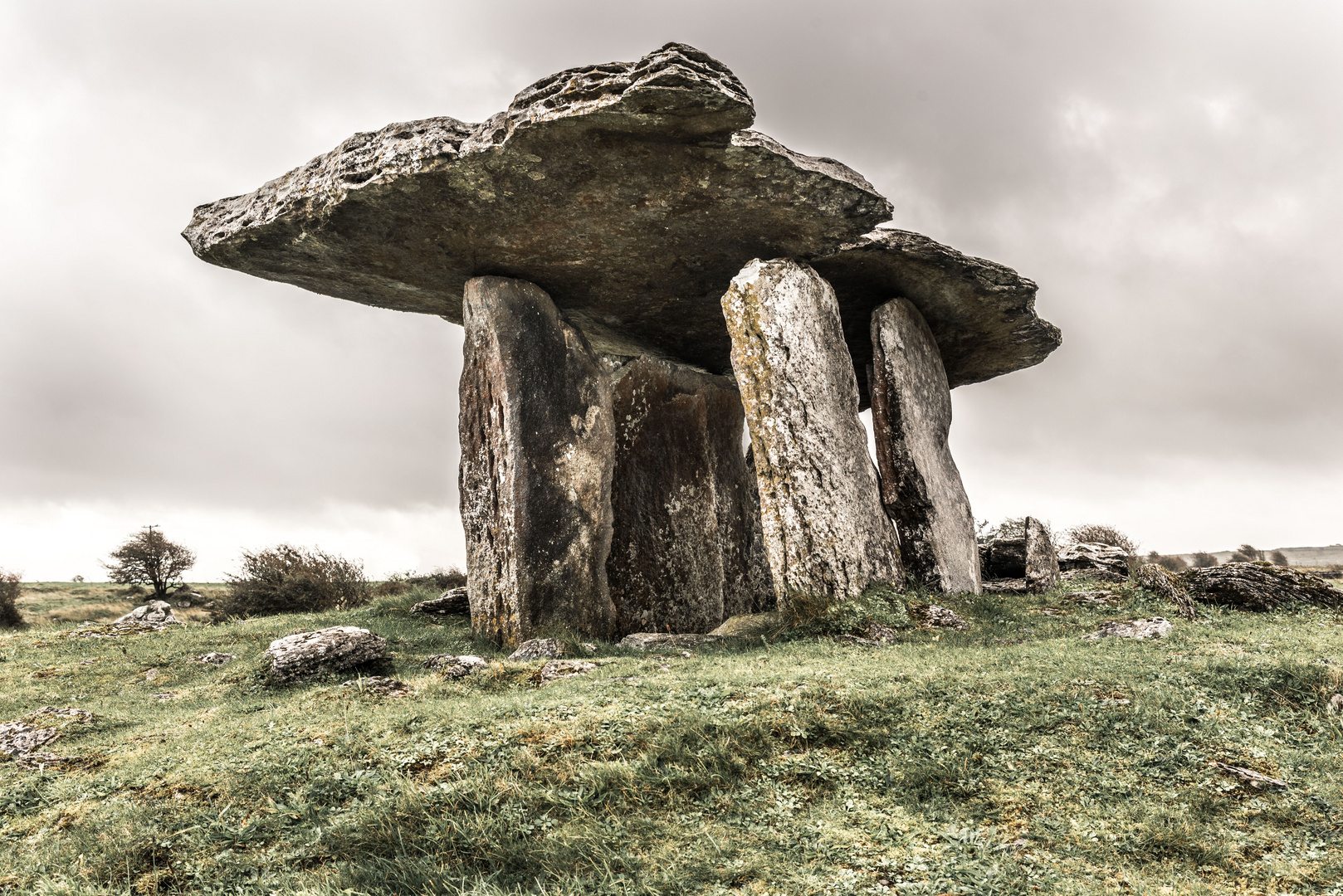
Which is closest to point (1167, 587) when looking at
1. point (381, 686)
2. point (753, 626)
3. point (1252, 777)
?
point (753, 626)

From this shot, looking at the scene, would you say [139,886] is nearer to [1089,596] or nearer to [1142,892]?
[1142,892]

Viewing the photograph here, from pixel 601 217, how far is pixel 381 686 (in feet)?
20.3

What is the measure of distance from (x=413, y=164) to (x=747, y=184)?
3.83 meters

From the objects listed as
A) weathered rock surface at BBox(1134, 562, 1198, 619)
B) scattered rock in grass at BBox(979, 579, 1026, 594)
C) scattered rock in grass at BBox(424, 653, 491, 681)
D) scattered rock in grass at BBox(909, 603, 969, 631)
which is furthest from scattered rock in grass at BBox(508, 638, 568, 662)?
scattered rock in grass at BBox(979, 579, 1026, 594)

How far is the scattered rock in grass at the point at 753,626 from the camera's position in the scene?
9.08 m

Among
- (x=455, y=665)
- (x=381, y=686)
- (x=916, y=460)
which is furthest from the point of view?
(x=916, y=460)

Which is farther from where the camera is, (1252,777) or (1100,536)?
(1100,536)

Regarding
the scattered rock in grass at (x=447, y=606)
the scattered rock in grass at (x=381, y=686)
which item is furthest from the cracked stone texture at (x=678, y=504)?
the scattered rock in grass at (x=381, y=686)

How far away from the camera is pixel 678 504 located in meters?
13.7

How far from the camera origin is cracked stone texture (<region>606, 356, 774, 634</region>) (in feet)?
42.9

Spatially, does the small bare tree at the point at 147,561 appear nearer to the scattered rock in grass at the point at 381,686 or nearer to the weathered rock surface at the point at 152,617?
the weathered rock surface at the point at 152,617

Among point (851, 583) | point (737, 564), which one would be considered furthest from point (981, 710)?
point (737, 564)

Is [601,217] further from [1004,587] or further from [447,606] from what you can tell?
[1004,587]

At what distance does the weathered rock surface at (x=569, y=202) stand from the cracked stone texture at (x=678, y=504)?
2028 mm
